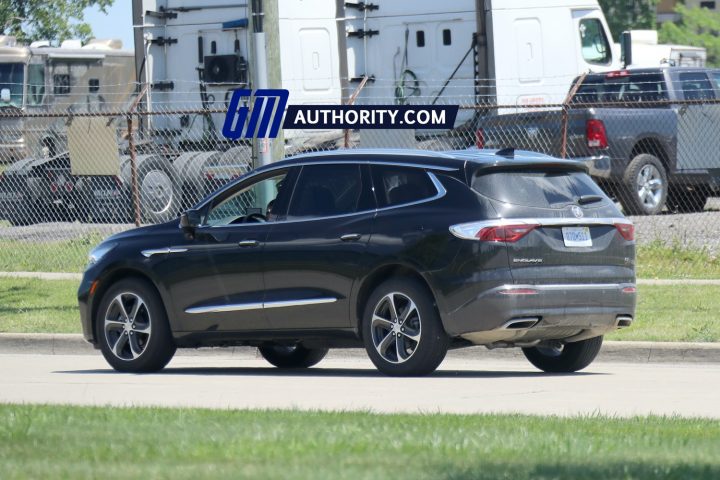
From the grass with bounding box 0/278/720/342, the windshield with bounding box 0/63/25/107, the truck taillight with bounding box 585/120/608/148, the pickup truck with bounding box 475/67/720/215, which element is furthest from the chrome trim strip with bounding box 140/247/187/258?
the windshield with bounding box 0/63/25/107

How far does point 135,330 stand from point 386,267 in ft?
7.77

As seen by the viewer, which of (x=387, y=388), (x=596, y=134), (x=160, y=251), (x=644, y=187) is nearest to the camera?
(x=387, y=388)

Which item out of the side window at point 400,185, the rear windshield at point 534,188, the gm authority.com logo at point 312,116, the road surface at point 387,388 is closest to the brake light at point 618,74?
the gm authority.com logo at point 312,116

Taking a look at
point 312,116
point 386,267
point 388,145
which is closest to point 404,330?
point 386,267

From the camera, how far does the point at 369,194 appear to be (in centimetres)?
1186

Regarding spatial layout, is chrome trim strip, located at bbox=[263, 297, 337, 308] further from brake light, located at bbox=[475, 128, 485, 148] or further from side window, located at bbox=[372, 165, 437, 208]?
brake light, located at bbox=[475, 128, 485, 148]

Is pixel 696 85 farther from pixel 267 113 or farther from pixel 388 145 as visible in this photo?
pixel 267 113

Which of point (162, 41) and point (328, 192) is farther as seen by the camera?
point (162, 41)

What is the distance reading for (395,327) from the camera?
1145cm

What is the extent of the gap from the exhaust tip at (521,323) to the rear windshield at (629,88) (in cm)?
1308

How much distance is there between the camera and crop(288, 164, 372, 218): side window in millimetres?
11922

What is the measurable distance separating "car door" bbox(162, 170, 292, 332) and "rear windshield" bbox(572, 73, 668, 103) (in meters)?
12.3

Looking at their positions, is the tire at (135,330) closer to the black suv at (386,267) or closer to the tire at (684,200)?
the black suv at (386,267)

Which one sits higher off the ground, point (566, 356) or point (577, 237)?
point (577, 237)
